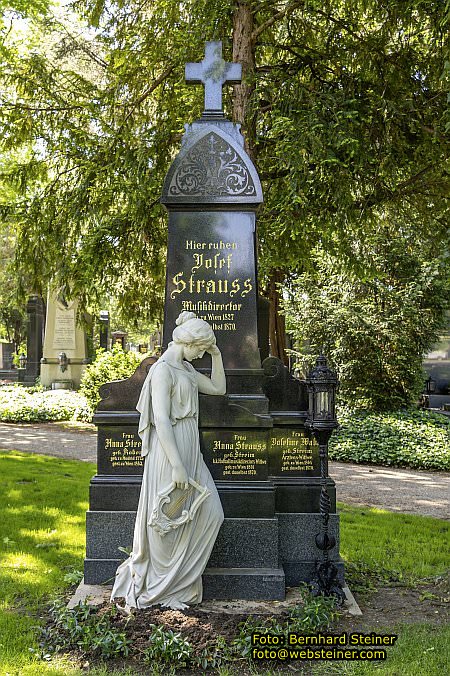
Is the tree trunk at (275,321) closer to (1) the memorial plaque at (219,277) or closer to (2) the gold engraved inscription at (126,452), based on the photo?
(1) the memorial plaque at (219,277)

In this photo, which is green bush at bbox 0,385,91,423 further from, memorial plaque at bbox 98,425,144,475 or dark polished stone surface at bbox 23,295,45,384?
memorial plaque at bbox 98,425,144,475

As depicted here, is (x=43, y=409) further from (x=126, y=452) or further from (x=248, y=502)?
(x=248, y=502)

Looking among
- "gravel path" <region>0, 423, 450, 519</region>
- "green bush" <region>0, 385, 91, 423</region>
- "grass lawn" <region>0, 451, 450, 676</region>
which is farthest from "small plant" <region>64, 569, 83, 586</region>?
"green bush" <region>0, 385, 91, 423</region>

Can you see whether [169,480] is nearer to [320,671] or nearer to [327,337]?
[320,671]

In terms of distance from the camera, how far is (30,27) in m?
14.1

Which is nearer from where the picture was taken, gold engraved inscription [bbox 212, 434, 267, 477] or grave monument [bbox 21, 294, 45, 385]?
gold engraved inscription [bbox 212, 434, 267, 477]

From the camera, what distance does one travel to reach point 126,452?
5.75 meters

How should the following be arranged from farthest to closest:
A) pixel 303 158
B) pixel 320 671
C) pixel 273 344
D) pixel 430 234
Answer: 1. pixel 273 344
2. pixel 430 234
3. pixel 303 158
4. pixel 320 671

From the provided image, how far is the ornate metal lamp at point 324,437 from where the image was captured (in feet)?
17.4

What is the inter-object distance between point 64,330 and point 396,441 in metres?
14.3

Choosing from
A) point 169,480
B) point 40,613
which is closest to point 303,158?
point 169,480

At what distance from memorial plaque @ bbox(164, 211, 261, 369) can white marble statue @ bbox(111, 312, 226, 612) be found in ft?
3.15

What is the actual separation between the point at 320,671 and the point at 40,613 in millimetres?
2181

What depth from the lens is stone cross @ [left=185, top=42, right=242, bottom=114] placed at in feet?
20.6
